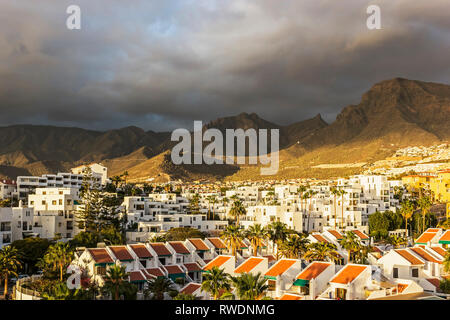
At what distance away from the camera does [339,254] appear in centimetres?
5675

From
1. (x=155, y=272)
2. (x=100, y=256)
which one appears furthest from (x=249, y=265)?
(x=100, y=256)

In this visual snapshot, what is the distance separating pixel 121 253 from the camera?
1873 inches

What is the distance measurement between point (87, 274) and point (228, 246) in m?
20.9

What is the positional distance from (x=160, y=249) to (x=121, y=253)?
19.1ft

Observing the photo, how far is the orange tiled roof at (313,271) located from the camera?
3719 cm

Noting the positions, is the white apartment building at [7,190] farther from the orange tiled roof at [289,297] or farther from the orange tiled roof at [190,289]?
the orange tiled roof at [289,297]

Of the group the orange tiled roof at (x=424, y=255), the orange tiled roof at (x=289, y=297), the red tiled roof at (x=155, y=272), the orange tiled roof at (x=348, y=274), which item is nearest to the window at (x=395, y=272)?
the orange tiled roof at (x=424, y=255)

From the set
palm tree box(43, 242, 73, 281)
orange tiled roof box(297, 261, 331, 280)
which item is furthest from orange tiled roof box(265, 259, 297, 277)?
palm tree box(43, 242, 73, 281)

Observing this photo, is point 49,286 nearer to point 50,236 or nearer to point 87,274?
point 87,274

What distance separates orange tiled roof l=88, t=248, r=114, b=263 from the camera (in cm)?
4459

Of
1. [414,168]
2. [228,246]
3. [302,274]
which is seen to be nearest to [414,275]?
[302,274]

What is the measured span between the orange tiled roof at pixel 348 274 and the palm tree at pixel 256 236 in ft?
81.0

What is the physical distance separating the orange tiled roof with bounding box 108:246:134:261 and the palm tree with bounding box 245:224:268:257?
1838 centimetres

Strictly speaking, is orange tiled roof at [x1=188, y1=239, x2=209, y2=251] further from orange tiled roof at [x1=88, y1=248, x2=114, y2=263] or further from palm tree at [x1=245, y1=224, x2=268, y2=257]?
A: orange tiled roof at [x1=88, y1=248, x2=114, y2=263]
